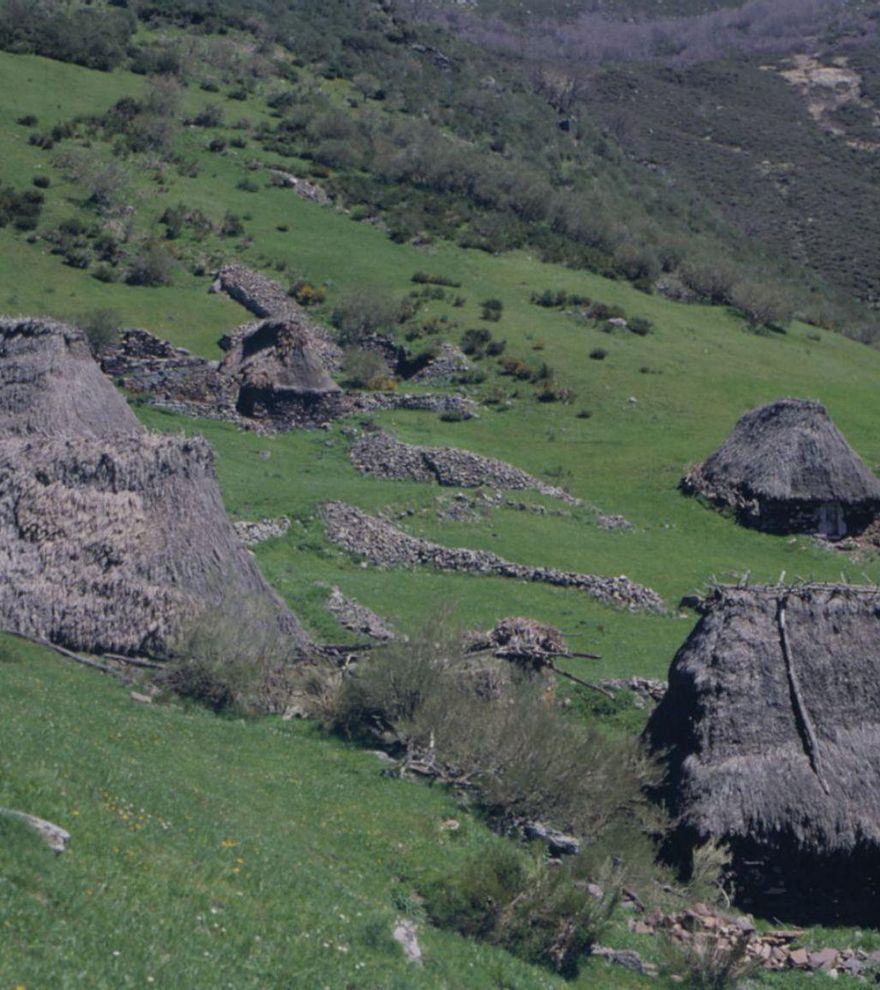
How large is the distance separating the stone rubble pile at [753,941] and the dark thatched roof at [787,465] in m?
22.0

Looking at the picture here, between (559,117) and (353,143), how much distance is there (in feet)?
111

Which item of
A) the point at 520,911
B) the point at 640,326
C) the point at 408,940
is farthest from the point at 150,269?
the point at 408,940

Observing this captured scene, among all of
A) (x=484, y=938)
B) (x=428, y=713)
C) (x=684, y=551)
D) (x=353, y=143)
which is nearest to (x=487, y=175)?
(x=353, y=143)

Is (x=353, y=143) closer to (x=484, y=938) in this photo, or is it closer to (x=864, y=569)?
(x=864, y=569)

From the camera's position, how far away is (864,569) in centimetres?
3531

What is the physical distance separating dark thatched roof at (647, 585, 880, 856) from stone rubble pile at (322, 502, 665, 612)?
890 centimetres

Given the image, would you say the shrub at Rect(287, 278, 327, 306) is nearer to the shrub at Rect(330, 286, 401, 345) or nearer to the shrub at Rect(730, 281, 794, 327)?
the shrub at Rect(330, 286, 401, 345)

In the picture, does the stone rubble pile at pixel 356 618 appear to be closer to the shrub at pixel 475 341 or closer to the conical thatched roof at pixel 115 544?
the conical thatched roof at pixel 115 544

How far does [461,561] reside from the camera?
1176 inches

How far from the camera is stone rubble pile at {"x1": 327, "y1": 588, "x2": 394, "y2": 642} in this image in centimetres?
2442

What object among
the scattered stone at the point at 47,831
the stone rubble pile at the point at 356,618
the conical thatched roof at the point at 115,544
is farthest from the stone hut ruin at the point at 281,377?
the scattered stone at the point at 47,831

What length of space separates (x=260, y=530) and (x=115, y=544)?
815 cm

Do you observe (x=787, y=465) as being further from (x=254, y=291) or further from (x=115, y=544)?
(x=254, y=291)

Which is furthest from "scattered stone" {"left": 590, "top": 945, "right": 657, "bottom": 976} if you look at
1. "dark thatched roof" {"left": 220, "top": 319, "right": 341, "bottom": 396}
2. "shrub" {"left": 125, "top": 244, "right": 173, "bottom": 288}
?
"shrub" {"left": 125, "top": 244, "right": 173, "bottom": 288}
